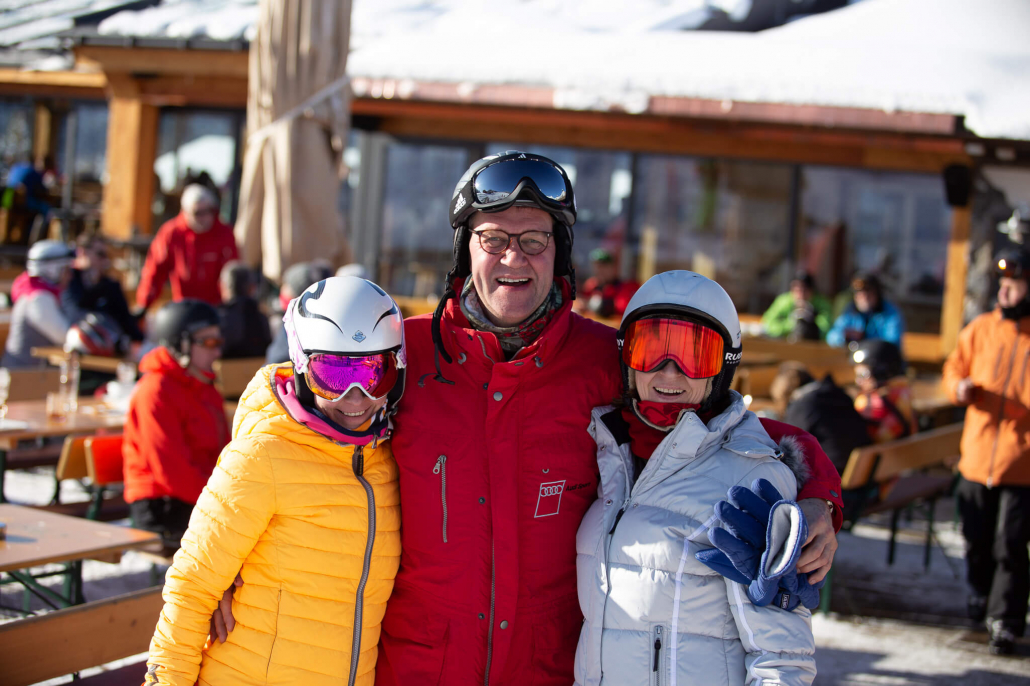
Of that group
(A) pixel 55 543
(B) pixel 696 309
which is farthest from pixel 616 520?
(A) pixel 55 543

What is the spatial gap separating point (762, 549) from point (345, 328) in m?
1.13

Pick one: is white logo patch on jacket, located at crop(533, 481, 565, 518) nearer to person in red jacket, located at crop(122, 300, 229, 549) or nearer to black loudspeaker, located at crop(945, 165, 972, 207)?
person in red jacket, located at crop(122, 300, 229, 549)

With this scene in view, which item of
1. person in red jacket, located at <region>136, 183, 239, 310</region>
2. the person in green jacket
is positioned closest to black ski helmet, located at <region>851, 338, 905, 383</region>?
the person in green jacket

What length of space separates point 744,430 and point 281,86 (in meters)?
4.92

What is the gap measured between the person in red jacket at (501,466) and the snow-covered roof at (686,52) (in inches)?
293

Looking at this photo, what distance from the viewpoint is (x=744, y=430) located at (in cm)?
222

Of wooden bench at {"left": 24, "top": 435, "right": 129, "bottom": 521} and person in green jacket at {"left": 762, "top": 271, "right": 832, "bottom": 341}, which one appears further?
person in green jacket at {"left": 762, "top": 271, "right": 832, "bottom": 341}

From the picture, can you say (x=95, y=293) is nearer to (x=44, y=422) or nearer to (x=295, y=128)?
(x=295, y=128)

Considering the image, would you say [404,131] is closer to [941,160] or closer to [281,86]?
[281,86]

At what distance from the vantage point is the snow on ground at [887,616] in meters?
4.71

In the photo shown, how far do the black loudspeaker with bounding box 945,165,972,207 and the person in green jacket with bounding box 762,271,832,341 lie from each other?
5.66 feet

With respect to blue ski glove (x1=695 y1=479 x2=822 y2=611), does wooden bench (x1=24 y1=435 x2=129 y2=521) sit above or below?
below

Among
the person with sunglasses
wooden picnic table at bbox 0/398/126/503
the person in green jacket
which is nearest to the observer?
wooden picnic table at bbox 0/398/126/503

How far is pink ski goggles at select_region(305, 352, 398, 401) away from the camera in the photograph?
2277 millimetres
